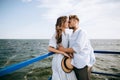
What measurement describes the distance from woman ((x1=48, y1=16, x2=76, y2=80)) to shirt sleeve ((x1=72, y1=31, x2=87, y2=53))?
0.64 ft

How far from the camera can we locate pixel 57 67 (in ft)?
7.18

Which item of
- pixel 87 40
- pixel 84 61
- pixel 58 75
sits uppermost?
pixel 87 40

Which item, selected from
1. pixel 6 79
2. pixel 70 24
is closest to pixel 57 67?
pixel 70 24

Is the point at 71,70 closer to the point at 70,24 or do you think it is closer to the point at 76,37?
the point at 76,37

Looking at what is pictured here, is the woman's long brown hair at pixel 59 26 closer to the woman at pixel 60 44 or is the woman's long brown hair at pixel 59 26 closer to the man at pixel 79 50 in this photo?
Answer: the woman at pixel 60 44

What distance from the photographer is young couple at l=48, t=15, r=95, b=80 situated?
Answer: 2074mm

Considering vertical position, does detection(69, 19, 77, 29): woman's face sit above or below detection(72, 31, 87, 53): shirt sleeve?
above

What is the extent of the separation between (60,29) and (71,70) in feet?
2.10

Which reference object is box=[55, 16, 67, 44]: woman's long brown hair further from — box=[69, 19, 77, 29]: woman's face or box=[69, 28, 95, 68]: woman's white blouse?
box=[69, 28, 95, 68]: woman's white blouse

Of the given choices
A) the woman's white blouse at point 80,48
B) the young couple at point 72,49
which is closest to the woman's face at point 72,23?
the young couple at point 72,49

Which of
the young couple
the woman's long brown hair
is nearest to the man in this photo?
the young couple

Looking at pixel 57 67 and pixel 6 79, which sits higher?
pixel 57 67

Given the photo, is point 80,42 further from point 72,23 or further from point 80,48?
point 72,23

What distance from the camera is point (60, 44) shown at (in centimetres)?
225
